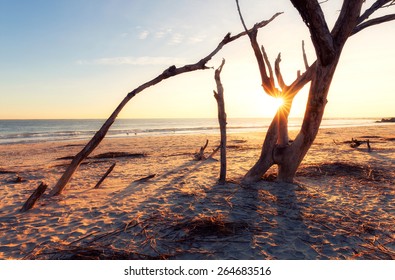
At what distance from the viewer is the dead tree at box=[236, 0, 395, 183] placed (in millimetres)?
5234

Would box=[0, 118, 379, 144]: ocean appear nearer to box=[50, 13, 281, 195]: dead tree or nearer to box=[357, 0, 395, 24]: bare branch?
box=[50, 13, 281, 195]: dead tree

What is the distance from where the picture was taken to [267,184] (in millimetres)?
7789

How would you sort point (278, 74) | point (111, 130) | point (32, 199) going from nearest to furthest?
point (32, 199)
point (278, 74)
point (111, 130)

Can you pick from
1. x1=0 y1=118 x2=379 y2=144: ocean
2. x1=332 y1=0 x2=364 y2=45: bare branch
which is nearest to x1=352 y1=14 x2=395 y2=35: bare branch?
x1=332 y1=0 x2=364 y2=45: bare branch

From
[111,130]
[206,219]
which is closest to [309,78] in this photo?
[206,219]

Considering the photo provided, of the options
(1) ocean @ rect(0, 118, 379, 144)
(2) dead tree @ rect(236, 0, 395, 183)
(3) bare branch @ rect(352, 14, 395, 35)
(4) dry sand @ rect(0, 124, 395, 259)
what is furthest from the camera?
(1) ocean @ rect(0, 118, 379, 144)

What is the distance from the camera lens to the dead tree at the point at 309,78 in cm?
523

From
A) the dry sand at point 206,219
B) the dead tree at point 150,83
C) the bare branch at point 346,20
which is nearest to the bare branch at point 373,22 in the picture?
the bare branch at point 346,20

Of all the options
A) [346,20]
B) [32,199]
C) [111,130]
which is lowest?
[111,130]

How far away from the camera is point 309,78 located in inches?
282

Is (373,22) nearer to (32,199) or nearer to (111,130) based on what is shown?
(32,199)

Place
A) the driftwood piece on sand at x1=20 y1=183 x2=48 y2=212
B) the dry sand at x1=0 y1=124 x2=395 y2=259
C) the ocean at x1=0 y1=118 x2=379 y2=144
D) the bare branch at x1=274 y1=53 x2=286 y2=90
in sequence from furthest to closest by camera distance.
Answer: the ocean at x1=0 y1=118 x2=379 y2=144
the bare branch at x1=274 y1=53 x2=286 y2=90
the driftwood piece on sand at x1=20 y1=183 x2=48 y2=212
the dry sand at x1=0 y1=124 x2=395 y2=259
